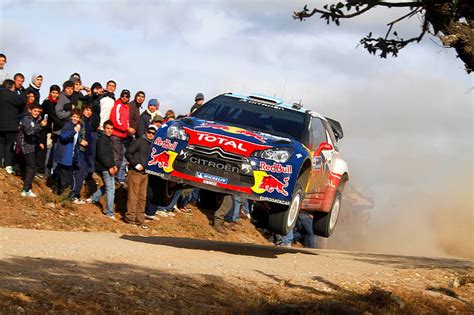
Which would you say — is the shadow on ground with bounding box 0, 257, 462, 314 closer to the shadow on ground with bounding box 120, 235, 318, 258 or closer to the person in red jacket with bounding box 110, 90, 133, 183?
the shadow on ground with bounding box 120, 235, 318, 258

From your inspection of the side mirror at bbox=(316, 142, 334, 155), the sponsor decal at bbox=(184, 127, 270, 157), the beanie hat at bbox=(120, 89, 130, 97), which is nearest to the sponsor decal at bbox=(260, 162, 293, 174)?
the sponsor decal at bbox=(184, 127, 270, 157)

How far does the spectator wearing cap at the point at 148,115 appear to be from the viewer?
19.5 m

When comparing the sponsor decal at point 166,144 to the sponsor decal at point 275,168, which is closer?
the sponsor decal at point 275,168

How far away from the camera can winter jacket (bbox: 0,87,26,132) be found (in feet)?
56.7

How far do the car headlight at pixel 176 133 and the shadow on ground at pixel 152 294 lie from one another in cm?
241

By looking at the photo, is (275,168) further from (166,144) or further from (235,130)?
(166,144)

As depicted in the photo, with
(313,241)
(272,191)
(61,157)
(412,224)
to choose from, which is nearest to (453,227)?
(412,224)

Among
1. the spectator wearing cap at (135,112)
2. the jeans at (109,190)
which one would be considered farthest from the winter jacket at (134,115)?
the jeans at (109,190)

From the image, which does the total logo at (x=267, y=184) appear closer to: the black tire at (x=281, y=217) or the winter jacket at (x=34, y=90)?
the black tire at (x=281, y=217)

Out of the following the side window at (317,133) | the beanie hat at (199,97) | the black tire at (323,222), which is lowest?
the black tire at (323,222)

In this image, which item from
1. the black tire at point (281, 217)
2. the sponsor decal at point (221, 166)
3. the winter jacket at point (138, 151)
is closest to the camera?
the sponsor decal at point (221, 166)

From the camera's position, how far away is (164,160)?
12594 mm

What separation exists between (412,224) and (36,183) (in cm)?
2465

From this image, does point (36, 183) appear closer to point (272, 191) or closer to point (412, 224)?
point (272, 191)
